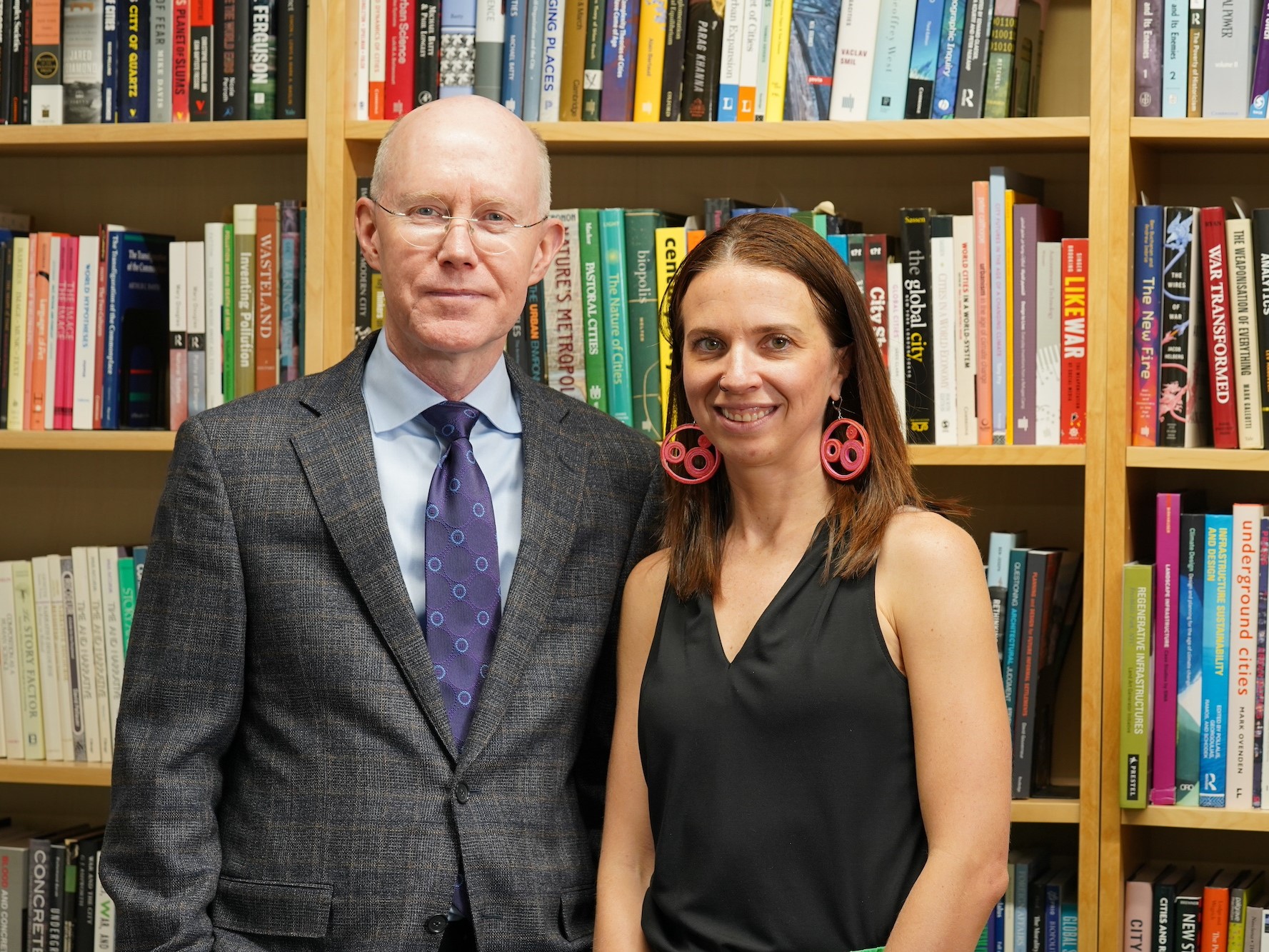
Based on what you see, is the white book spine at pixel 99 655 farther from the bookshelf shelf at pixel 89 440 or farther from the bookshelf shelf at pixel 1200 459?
the bookshelf shelf at pixel 1200 459

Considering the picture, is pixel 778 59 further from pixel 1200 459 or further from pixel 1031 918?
pixel 1031 918

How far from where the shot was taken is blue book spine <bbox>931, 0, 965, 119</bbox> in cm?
195

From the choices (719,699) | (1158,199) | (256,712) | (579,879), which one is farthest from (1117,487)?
(256,712)

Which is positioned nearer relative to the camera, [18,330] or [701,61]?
[701,61]

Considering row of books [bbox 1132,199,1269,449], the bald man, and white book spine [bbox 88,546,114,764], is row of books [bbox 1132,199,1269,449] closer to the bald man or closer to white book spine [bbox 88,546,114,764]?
the bald man

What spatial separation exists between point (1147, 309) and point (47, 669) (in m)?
1.70

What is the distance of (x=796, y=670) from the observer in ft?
4.59

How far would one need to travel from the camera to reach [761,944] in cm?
139

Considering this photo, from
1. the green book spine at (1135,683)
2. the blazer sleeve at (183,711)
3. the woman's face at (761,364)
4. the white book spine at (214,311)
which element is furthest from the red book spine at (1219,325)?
the white book spine at (214,311)

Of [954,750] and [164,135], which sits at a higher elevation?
[164,135]

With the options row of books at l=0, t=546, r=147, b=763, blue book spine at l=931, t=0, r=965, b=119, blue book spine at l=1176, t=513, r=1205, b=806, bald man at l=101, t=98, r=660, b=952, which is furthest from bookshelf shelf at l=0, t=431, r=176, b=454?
A: blue book spine at l=1176, t=513, r=1205, b=806

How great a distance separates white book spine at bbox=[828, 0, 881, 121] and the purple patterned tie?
78cm

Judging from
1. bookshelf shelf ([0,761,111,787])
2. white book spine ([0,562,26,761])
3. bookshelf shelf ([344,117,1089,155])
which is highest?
bookshelf shelf ([344,117,1089,155])

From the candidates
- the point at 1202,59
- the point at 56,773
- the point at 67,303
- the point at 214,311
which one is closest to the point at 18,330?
the point at 67,303
